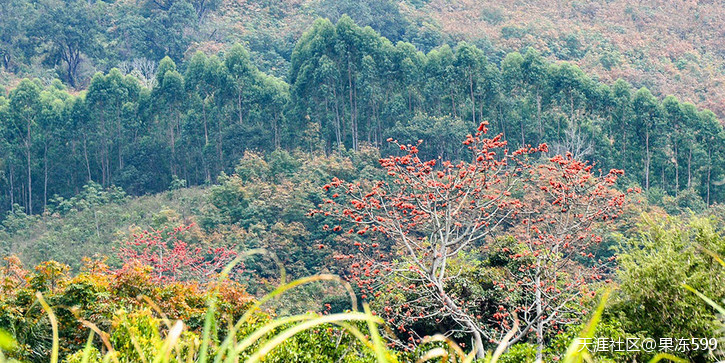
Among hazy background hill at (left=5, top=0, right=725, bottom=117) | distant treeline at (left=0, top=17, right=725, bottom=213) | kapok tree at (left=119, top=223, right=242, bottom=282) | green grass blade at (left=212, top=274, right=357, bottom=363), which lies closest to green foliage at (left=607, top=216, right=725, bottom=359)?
green grass blade at (left=212, top=274, right=357, bottom=363)

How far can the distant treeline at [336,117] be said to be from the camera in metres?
23.6

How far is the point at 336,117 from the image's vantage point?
2478 centimetres

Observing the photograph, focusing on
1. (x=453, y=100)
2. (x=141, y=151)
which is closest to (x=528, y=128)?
(x=453, y=100)

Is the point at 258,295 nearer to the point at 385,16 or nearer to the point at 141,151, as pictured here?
the point at 141,151

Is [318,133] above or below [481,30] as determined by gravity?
below

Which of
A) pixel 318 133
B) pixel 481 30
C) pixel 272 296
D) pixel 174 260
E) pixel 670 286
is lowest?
pixel 318 133

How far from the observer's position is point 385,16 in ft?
118

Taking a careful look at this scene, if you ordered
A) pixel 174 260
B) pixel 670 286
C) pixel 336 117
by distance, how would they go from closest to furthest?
pixel 670 286 < pixel 174 260 < pixel 336 117

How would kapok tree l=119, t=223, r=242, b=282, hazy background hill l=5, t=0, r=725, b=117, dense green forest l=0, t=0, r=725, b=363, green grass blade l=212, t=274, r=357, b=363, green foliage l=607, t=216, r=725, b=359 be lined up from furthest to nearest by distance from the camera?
hazy background hill l=5, t=0, r=725, b=117
dense green forest l=0, t=0, r=725, b=363
kapok tree l=119, t=223, r=242, b=282
green foliage l=607, t=216, r=725, b=359
green grass blade l=212, t=274, r=357, b=363

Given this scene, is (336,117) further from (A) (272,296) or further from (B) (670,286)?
(A) (272,296)

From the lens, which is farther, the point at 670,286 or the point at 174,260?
the point at 174,260

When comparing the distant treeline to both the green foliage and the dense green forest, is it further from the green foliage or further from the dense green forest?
the green foliage

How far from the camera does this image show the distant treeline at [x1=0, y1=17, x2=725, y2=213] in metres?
23.6

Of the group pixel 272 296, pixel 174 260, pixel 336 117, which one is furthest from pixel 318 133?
pixel 272 296
